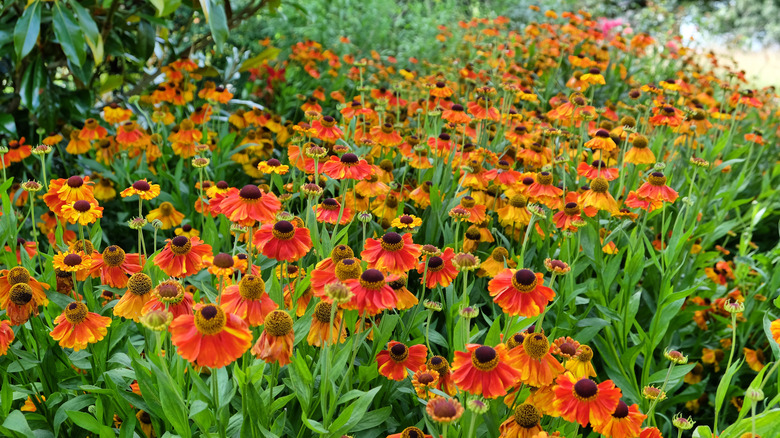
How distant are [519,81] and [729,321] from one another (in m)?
1.66

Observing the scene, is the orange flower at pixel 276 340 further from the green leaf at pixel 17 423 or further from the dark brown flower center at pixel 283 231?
the green leaf at pixel 17 423

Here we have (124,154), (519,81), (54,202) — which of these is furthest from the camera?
(519,81)

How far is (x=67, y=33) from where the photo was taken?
2248 mm

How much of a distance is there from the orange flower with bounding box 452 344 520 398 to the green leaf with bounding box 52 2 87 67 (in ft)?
6.31

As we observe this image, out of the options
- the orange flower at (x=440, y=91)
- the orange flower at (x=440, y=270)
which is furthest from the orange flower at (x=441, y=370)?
the orange flower at (x=440, y=91)

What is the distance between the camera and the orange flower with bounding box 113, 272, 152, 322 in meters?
1.19

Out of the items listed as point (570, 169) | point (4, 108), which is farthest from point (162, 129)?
point (570, 169)

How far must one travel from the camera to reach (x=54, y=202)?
1582mm

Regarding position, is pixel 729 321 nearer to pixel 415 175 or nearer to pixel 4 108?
pixel 415 175

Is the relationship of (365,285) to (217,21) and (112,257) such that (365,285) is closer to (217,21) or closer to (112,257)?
(112,257)

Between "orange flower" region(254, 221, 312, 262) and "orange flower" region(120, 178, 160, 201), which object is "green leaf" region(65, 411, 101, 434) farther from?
"orange flower" region(120, 178, 160, 201)

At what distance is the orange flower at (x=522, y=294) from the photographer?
1.18 meters

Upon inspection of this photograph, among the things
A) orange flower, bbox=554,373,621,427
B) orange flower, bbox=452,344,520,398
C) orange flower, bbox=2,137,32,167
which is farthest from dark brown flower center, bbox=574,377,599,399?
orange flower, bbox=2,137,32,167

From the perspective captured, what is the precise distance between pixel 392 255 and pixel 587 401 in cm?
49
